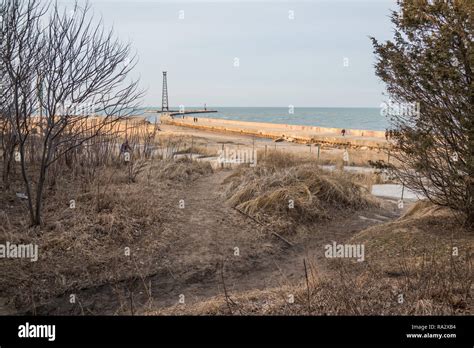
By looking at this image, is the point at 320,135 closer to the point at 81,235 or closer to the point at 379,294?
the point at 81,235

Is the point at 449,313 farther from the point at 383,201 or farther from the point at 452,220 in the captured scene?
the point at 383,201

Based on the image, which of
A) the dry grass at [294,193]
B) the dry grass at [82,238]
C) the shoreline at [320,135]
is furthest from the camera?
the shoreline at [320,135]

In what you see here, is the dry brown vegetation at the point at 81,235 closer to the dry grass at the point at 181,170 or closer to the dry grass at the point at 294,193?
the dry grass at the point at 181,170

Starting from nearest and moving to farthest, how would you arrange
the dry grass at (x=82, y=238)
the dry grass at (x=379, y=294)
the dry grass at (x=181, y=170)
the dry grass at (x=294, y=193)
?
the dry grass at (x=379, y=294) → the dry grass at (x=82, y=238) → the dry grass at (x=294, y=193) → the dry grass at (x=181, y=170)

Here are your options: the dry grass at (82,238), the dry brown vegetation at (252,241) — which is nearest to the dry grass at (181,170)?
the dry brown vegetation at (252,241)

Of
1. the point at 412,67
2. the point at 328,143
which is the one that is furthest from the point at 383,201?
the point at 328,143

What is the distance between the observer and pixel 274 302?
4.38 metres

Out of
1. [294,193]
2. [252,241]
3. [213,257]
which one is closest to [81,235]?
[213,257]

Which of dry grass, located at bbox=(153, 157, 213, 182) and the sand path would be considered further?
dry grass, located at bbox=(153, 157, 213, 182)

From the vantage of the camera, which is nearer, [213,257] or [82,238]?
[82,238]

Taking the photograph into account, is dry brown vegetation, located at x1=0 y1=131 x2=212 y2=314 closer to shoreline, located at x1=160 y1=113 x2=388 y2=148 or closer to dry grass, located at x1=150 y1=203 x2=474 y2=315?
dry grass, located at x1=150 y1=203 x2=474 y2=315

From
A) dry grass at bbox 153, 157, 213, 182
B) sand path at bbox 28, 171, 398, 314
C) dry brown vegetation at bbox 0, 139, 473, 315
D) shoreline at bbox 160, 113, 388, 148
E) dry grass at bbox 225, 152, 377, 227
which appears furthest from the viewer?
shoreline at bbox 160, 113, 388, 148

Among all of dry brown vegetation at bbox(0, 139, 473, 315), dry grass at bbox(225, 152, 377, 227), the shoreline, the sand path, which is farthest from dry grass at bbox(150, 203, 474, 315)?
the shoreline

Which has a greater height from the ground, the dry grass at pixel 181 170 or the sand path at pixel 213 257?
the dry grass at pixel 181 170
